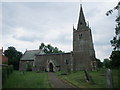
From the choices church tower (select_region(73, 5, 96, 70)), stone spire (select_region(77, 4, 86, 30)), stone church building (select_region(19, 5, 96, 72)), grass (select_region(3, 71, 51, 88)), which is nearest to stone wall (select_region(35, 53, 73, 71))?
stone church building (select_region(19, 5, 96, 72))

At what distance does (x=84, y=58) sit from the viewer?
126 feet

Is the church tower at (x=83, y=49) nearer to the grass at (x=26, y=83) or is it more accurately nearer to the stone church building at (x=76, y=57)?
the stone church building at (x=76, y=57)

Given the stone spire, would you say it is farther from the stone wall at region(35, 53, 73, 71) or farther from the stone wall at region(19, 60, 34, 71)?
the stone wall at region(19, 60, 34, 71)

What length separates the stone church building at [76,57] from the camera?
38094 millimetres

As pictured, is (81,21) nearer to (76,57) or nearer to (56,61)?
(76,57)

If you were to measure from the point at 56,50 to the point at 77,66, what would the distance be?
30.0 metres

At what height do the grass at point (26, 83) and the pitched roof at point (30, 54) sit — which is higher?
the pitched roof at point (30, 54)

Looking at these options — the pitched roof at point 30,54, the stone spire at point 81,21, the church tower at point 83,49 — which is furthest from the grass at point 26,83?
the pitched roof at point 30,54

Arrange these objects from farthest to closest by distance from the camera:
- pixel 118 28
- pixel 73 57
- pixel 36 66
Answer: pixel 36 66 → pixel 73 57 → pixel 118 28

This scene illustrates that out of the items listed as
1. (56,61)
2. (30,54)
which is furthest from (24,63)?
(56,61)

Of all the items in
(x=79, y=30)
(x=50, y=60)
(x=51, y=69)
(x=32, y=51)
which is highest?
(x=79, y=30)

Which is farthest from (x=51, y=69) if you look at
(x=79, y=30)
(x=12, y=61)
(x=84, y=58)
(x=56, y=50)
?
(x=56, y=50)

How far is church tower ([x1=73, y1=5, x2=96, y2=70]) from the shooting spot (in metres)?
37.6

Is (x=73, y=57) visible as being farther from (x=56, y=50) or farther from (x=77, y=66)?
Answer: (x=56, y=50)
